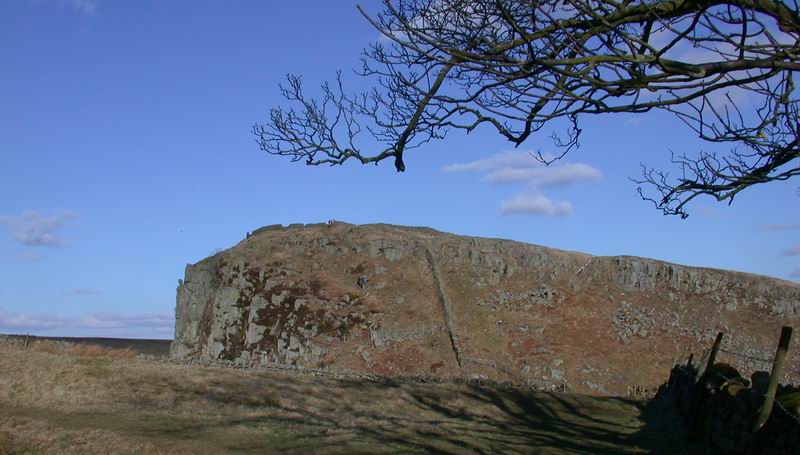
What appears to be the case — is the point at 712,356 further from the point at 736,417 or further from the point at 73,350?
the point at 73,350

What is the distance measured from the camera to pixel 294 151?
27.7 ft

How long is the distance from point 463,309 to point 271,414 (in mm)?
33796

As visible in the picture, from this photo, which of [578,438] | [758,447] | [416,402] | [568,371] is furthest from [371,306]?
[758,447]

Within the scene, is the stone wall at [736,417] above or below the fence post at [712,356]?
below

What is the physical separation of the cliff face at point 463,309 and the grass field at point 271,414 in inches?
728

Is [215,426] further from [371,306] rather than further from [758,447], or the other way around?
[371,306]

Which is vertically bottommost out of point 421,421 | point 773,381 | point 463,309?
point 421,421

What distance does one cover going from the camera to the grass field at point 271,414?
15.1 meters

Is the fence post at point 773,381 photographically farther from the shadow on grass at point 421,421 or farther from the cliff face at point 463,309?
the cliff face at point 463,309

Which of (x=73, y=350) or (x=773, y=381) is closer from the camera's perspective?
(x=773, y=381)

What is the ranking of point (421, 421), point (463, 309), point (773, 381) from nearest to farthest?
point (773, 381)
point (421, 421)
point (463, 309)

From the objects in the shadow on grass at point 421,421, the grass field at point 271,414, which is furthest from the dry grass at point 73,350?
the shadow on grass at point 421,421

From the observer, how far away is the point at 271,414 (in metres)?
20.3

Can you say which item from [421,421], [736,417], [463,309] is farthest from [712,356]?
[463,309]
